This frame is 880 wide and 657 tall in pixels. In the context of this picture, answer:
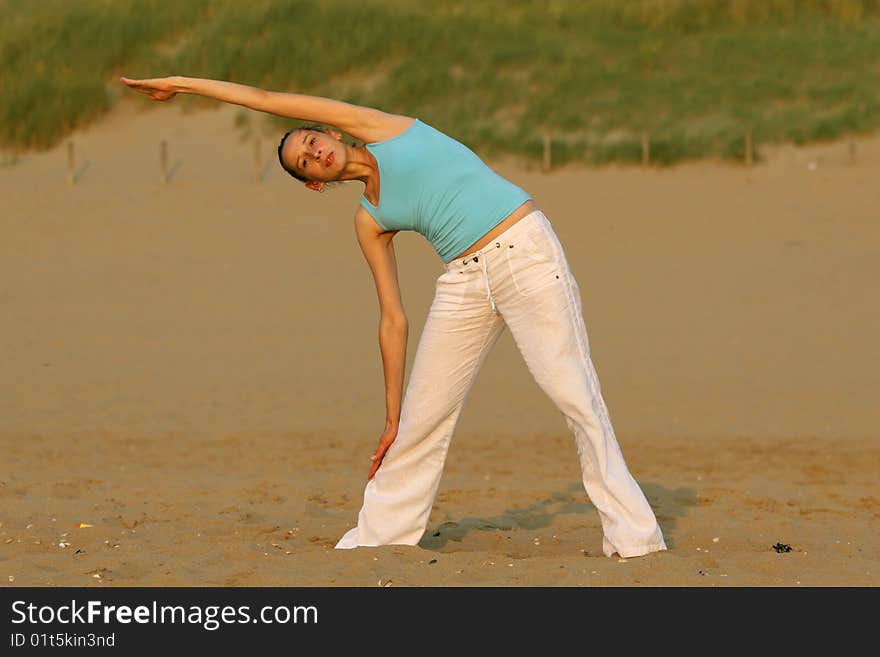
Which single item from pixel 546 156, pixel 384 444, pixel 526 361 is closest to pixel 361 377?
pixel 384 444

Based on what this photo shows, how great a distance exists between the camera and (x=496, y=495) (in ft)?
28.4

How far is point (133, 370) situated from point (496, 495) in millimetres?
5272

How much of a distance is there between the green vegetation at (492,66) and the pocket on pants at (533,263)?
1335 cm

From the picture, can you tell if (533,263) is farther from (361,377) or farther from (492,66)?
(492,66)

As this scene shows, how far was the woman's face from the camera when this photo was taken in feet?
19.1

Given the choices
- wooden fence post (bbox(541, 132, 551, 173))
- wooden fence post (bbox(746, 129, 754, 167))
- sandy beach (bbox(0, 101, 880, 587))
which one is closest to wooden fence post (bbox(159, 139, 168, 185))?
sandy beach (bbox(0, 101, 880, 587))

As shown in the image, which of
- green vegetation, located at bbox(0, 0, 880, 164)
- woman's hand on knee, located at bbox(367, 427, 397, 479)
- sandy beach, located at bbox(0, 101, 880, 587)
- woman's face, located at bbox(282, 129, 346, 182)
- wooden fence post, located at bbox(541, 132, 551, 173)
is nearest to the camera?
woman's face, located at bbox(282, 129, 346, 182)

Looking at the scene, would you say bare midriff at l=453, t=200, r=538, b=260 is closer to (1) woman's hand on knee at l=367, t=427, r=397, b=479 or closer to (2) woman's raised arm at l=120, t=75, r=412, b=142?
(2) woman's raised arm at l=120, t=75, r=412, b=142

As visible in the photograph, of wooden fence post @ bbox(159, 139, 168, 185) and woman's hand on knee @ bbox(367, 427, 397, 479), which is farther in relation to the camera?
wooden fence post @ bbox(159, 139, 168, 185)

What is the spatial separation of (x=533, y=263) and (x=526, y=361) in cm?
38

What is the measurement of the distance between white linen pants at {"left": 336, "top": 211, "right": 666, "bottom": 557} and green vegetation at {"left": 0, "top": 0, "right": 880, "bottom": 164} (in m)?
13.1

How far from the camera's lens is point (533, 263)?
5.94m

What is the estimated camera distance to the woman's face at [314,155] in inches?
229
